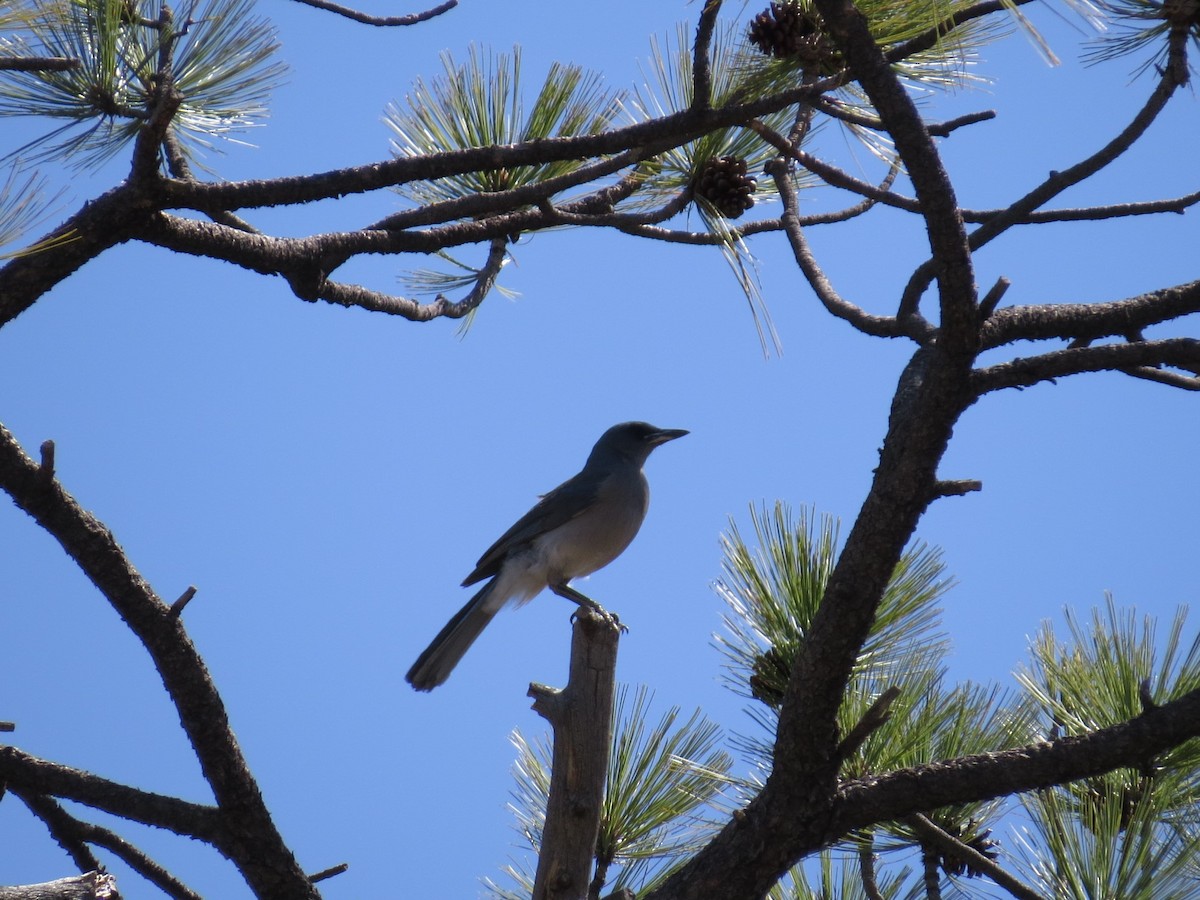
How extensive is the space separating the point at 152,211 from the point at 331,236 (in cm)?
61

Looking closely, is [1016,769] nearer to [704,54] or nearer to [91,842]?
[704,54]

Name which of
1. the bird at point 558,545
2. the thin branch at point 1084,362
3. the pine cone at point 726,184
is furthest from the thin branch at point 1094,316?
the bird at point 558,545

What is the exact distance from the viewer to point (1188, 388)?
3.63 m

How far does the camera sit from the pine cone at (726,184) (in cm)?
469

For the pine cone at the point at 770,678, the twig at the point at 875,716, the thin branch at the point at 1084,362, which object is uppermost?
the thin branch at the point at 1084,362

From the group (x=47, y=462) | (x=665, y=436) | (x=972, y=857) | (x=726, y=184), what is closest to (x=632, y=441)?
(x=665, y=436)

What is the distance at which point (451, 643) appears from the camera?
578 centimetres

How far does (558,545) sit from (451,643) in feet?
2.68

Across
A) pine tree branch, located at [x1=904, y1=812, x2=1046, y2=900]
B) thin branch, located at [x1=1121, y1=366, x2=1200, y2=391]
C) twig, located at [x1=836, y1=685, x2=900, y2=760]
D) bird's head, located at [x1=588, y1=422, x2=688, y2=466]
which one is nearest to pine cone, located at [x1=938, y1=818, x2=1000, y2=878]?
pine tree branch, located at [x1=904, y1=812, x2=1046, y2=900]

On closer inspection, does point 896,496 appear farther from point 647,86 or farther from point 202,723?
point 647,86

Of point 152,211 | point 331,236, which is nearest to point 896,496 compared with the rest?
point 331,236

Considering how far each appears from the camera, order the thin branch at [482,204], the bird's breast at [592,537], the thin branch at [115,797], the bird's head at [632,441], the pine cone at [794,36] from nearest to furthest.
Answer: the thin branch at [115,797] < the thin branch at [482,204] < the pine cone at [794,36] < the bird's breast at [592,537] < the bird's head at [632,441]

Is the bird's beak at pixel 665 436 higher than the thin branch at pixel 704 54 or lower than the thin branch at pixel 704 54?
higher

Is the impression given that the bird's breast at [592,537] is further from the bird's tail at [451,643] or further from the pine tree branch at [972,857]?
the pine tree branch at [972,857]
